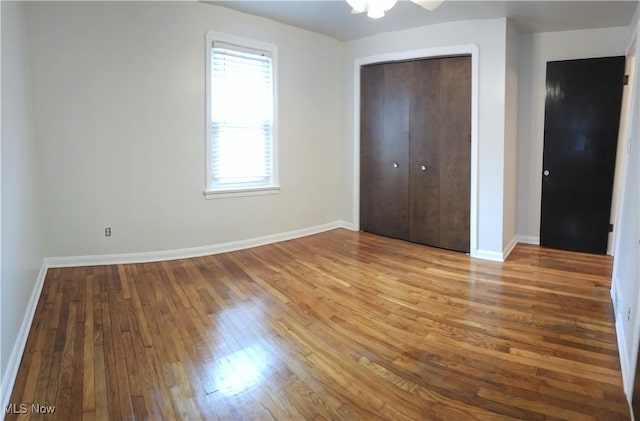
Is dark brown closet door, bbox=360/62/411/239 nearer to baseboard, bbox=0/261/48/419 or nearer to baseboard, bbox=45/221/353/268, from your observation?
baseboard, bbox=45/221/353/268

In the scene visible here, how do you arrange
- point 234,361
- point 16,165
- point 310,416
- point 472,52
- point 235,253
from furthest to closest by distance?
1. point 235,253
2. point 472,52
3. point 16,165
4. point 234,361
5. point 310,416

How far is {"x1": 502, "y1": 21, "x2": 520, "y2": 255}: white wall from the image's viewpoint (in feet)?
14.3

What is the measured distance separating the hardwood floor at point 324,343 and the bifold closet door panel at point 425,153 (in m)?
0.84

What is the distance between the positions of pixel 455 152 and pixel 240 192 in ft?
8.11

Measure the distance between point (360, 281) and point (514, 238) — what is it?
2.46 m

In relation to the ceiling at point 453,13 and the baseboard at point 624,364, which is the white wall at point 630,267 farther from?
the ceiling at point 453,13

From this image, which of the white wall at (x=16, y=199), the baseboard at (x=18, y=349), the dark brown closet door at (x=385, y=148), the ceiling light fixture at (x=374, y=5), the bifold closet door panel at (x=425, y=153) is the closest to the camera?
the baseboard at (x=18, y=349)

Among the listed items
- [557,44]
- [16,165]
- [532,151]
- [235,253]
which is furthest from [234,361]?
[557,44]

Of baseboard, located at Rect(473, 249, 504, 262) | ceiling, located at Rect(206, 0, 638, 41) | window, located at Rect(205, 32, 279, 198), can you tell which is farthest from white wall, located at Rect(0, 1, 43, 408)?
baseboard, located at Rect(473, 249, 504, 262)

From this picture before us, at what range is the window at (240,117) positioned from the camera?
14.6ft

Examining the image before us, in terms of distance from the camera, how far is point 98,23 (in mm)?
3846

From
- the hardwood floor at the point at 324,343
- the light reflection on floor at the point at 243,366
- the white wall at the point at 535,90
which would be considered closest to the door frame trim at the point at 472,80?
the hardwood floor at the point at 324,343

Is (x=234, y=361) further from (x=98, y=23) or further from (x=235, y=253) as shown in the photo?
(x=98, y=23)

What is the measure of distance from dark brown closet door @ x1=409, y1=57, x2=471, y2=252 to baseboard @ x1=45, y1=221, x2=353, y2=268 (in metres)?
1.64
